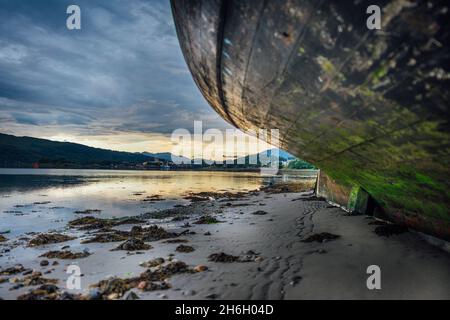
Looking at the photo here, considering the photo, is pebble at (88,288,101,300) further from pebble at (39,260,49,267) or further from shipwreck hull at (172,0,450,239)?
shipwreck hull at (172,0,450,239)

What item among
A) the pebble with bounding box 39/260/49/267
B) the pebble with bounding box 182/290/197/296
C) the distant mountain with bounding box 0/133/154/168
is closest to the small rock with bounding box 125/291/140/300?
the pebble with bounding box 182/290/197/296

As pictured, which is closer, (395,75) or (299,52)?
(395,75)

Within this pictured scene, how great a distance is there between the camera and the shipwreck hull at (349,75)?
1.74 meters

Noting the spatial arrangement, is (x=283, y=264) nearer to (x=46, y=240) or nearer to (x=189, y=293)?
(x=189, y=293)

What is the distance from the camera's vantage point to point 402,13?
160 centimetres

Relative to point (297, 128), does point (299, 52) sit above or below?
above

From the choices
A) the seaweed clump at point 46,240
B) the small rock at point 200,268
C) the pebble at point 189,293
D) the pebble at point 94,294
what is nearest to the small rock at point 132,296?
the pebble at point 94,294

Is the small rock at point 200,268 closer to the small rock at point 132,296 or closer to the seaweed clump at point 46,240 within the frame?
the small rock at point 132,296

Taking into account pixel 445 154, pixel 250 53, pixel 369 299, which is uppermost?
pixel 250 53

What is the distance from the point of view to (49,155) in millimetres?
118625

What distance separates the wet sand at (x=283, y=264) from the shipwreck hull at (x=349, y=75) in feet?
2.78
